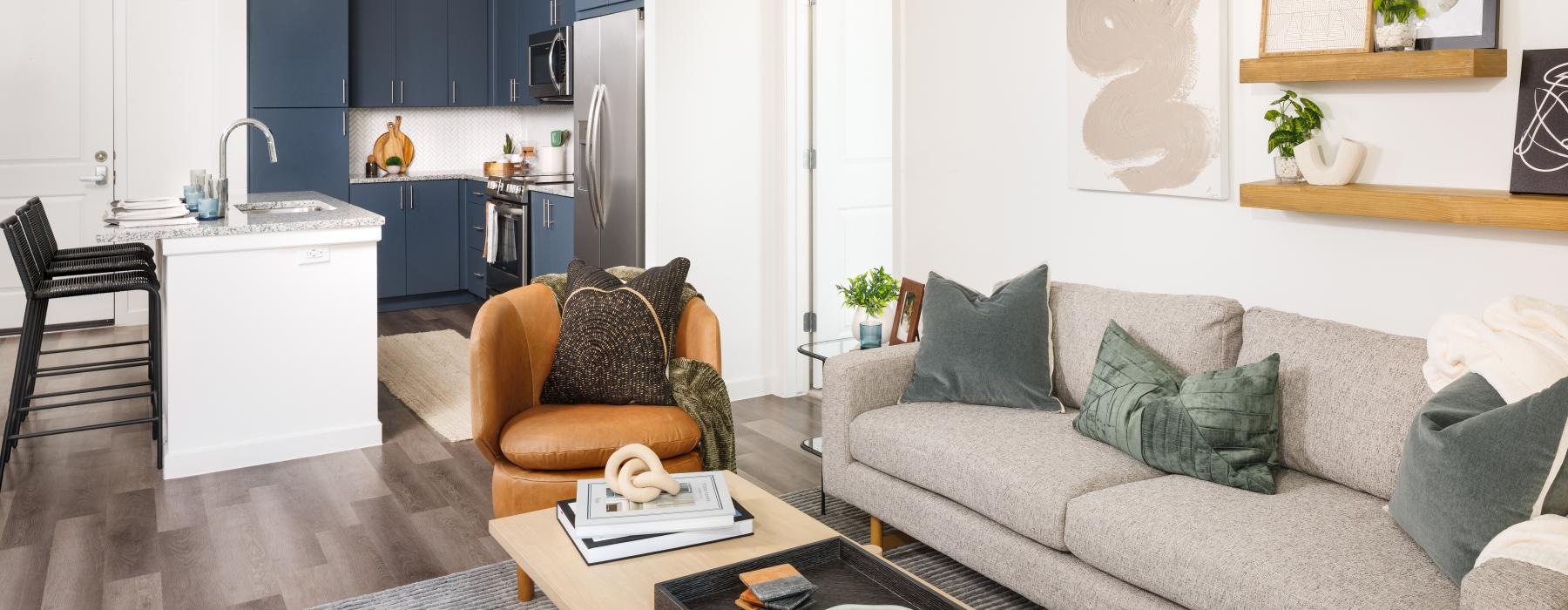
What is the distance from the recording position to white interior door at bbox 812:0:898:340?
16.2ft

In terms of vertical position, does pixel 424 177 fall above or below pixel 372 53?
below

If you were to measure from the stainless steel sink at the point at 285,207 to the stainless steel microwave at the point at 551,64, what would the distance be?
192 cm

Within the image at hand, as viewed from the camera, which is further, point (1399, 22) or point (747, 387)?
point (747, 387)

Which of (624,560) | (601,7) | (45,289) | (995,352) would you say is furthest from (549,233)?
(624,560)

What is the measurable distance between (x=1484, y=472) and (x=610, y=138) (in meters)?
3.95

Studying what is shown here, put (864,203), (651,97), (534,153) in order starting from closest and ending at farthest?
(651,97) < (864,203) < (534,153)

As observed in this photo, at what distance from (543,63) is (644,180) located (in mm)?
2112

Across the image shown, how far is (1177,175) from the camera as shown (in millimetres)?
3264

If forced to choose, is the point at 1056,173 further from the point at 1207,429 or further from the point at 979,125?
the point at 1207,429

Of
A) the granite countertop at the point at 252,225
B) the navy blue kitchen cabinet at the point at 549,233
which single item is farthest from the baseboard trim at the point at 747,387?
the granite countertop at the point at 252,225

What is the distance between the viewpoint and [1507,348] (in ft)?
6.98

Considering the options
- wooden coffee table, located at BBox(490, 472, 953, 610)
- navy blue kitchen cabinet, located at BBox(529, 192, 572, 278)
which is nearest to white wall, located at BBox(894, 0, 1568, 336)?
wooden coffee table, located at BBox(490, 472, 953, 610)

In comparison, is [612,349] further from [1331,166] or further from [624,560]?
[1331,166]

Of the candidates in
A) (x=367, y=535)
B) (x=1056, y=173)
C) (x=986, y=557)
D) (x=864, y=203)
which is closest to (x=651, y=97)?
(x=864, y=203)
